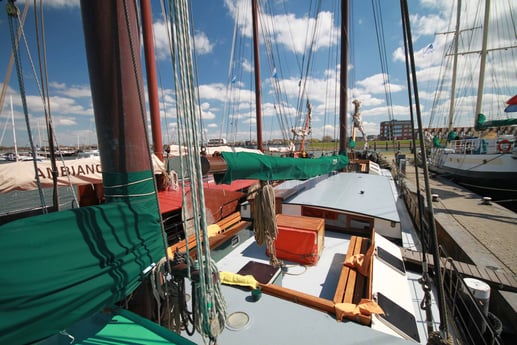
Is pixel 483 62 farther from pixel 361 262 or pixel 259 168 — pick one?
pixel 259 168

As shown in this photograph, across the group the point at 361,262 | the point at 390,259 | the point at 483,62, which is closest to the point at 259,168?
the point at 361,262

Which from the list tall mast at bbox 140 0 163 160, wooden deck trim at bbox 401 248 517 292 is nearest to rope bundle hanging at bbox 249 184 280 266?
wooden deck trim at bbox 401 248 517 292

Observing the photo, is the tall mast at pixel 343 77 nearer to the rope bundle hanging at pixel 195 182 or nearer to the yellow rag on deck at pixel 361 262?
the yellow rag on deck at pixel 361 262

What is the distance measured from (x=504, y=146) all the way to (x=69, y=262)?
18.3m

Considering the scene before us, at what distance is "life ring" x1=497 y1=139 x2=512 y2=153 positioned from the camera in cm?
1234

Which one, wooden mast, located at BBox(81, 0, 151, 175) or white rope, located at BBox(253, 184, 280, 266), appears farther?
white rope, located at BBox(253, 184, 280, 266)

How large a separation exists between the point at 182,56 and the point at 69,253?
1220 millimetres

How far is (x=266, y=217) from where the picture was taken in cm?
346

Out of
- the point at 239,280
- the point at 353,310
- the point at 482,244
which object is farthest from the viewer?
the point at 482,244

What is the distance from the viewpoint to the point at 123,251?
1413 mm

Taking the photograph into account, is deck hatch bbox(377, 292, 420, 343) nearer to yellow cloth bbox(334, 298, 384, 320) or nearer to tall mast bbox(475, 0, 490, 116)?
yellow cloth bbox(334, 298, 384, 320)

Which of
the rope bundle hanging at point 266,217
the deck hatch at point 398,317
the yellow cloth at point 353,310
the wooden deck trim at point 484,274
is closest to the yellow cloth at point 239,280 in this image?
the rope bundle hanging at point 266,217

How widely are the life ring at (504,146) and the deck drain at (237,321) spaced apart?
16.7 meters

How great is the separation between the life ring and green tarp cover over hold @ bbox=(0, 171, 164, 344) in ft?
57.8
